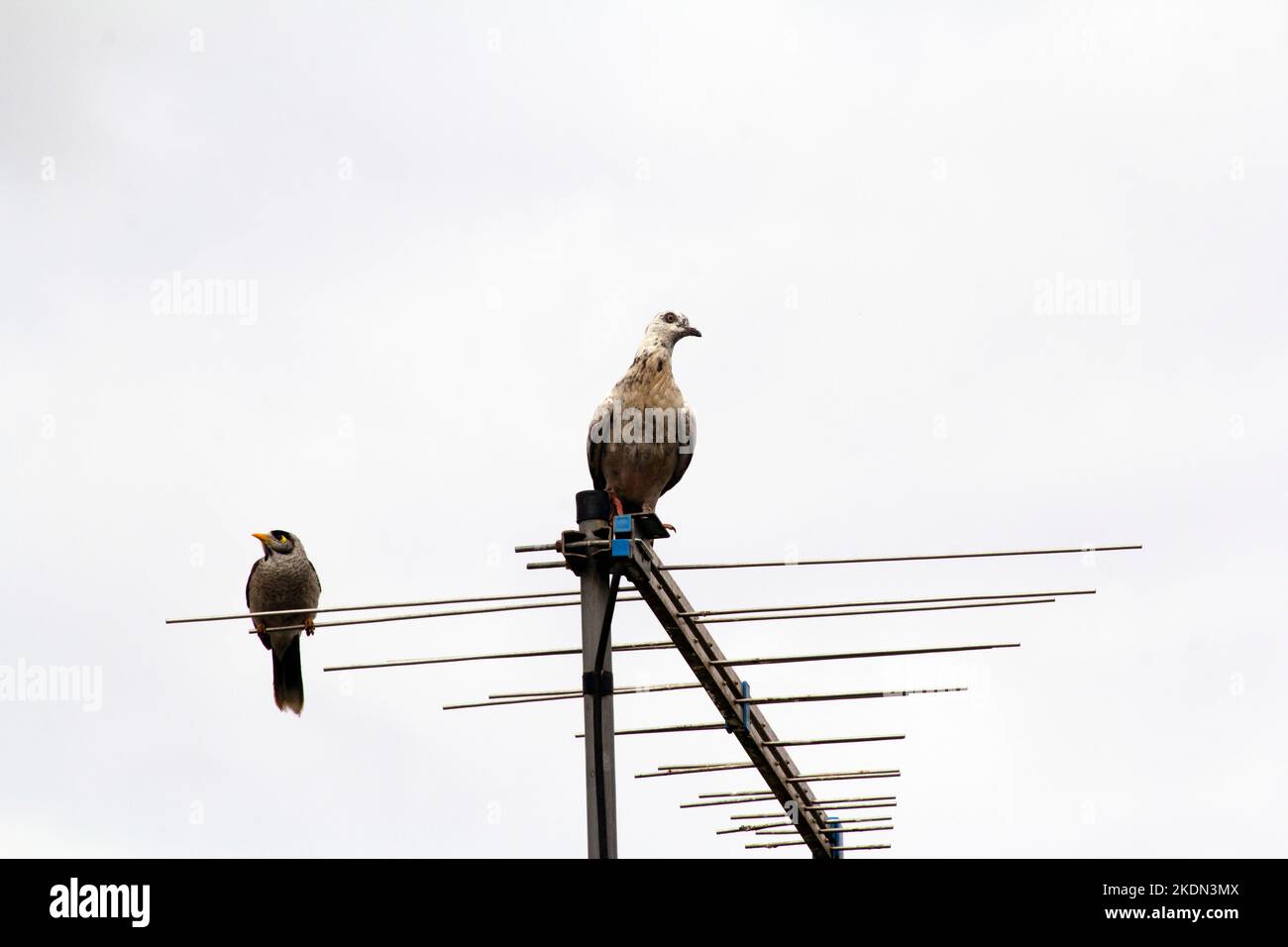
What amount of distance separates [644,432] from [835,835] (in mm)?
3315

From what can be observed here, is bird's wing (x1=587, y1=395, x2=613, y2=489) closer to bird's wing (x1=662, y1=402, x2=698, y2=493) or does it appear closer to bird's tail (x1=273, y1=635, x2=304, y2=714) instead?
bird's wing (x1=662, y1=402, x2=698, y2=493)

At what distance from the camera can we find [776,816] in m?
15.7

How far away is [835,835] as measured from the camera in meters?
15.8

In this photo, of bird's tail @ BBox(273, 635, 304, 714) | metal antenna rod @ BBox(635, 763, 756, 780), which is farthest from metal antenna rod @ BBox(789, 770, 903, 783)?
bird's tail @ BBox(273, 635, 304, 714)

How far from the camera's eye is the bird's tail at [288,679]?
19000 mm

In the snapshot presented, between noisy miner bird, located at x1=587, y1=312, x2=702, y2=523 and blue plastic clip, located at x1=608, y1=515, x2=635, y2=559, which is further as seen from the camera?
noisy miner bird, located at x1=587, y1=312, x2=702, y2=523

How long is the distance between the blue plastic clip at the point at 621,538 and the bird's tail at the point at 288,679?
5.72 meters

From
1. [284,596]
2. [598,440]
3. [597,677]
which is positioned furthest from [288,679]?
[597,677]

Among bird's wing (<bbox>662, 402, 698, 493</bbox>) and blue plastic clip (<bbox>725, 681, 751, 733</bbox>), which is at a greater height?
bird's wing (<bbox>662, 402, 698, 493</bbox>)

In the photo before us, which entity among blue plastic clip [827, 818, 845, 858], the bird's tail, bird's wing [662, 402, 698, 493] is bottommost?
blue plastic clip [827, 818, 845, 858]

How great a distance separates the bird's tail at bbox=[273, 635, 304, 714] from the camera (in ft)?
62.3

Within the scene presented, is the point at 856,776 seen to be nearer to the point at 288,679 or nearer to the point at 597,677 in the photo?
the point at 597,677

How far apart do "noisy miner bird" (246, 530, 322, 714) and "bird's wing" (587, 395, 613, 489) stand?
3030 millimetres

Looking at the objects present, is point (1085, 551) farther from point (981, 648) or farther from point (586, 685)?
point (586, 685)
